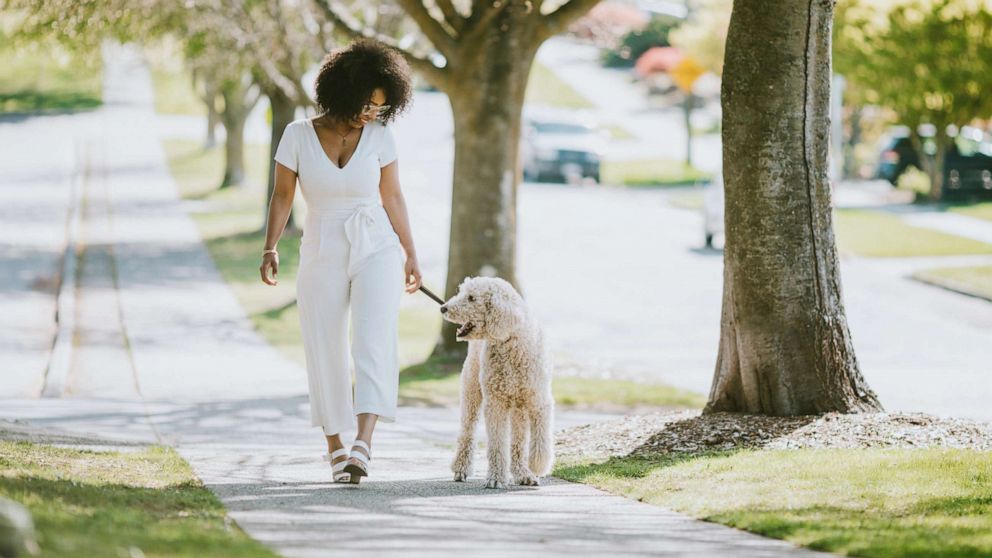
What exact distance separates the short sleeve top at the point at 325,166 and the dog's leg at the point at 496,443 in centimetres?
129

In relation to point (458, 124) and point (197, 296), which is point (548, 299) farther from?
point (458, 124)

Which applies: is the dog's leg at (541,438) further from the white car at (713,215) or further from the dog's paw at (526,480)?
the white car at (713,215)

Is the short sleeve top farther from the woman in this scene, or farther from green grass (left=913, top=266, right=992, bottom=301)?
green grass (left=913, top=266, right=992, bottom=301)

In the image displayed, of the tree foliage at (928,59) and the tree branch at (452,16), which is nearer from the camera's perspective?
the tree branch at (452,16)

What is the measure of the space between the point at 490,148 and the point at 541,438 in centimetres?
743

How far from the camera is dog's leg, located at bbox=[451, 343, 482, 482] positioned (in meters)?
7.79

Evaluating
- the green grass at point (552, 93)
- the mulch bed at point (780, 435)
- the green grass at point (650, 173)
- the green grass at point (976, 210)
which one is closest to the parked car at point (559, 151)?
the green grass at point (650, 173)

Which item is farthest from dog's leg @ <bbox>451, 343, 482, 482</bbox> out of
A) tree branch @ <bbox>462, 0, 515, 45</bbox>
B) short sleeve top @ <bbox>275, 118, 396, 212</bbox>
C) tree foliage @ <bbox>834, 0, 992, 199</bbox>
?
tree foliage @ <bbox>834, 0, 992, 199</bbox>

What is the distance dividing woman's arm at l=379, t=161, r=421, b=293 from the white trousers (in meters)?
0.12

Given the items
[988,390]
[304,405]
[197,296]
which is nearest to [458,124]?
[304,405]

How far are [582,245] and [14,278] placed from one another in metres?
10.2

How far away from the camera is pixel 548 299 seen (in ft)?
69.8

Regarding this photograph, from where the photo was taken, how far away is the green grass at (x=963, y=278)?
2142cm

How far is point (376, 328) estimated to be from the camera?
24.5ft
